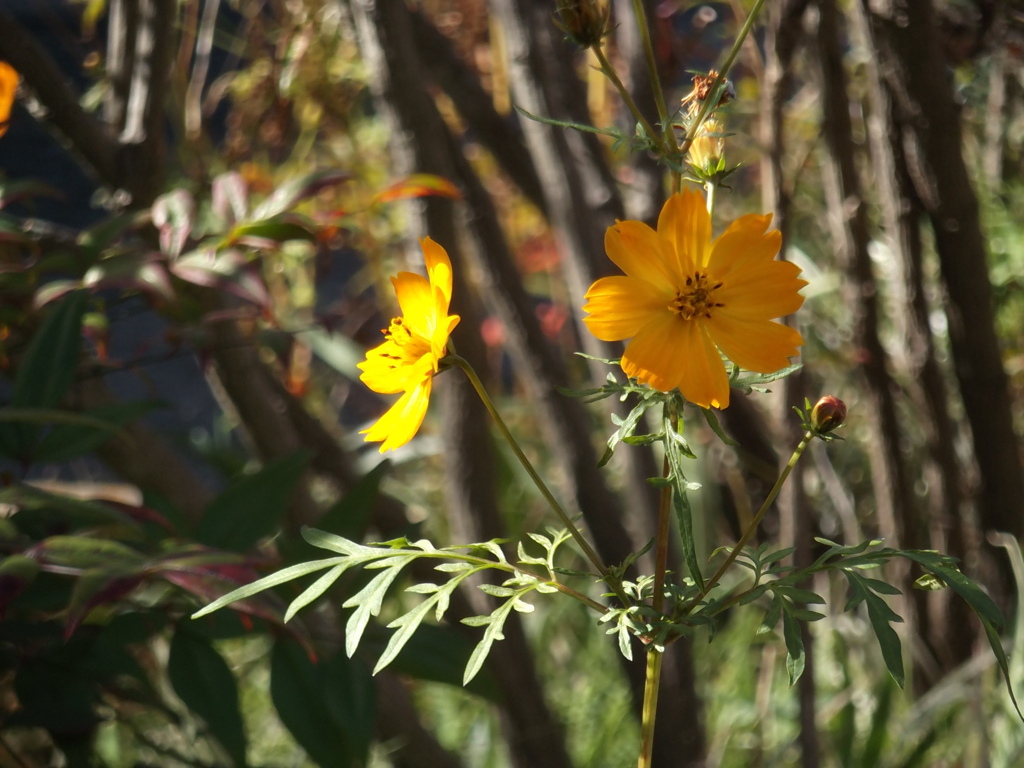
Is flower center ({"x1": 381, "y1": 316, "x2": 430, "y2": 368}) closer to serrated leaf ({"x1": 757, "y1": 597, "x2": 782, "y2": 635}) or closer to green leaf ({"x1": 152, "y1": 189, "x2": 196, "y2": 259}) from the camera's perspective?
serrated leaf ({"x1": 757, "y1": 597, "x2": 782, "y2": 635})

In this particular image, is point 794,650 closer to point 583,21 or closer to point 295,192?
point 583,21

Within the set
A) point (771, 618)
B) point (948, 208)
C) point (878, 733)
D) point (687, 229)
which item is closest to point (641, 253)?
point (687, 229)

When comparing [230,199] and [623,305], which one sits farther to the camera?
[230,199]

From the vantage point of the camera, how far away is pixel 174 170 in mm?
1289

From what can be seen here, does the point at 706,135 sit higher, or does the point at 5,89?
the point at 5,89

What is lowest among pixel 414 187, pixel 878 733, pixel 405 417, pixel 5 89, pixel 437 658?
pixel 878 733

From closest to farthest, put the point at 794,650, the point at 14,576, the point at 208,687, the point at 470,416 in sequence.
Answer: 1. the point at 794,650
2. the point at 14,576
3. the point at 208,687
4. the point at 470,416

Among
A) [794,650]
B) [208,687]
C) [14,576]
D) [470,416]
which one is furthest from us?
[470,416]

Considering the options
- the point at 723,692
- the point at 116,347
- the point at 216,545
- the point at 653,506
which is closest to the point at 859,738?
the point at 723,692

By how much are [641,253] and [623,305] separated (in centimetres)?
2

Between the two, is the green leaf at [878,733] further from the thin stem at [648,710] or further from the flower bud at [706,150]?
the flower bud at [706,150]

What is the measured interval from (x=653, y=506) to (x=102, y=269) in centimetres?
52

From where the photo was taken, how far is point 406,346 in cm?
41

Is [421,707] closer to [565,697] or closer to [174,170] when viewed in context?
[565,697]
